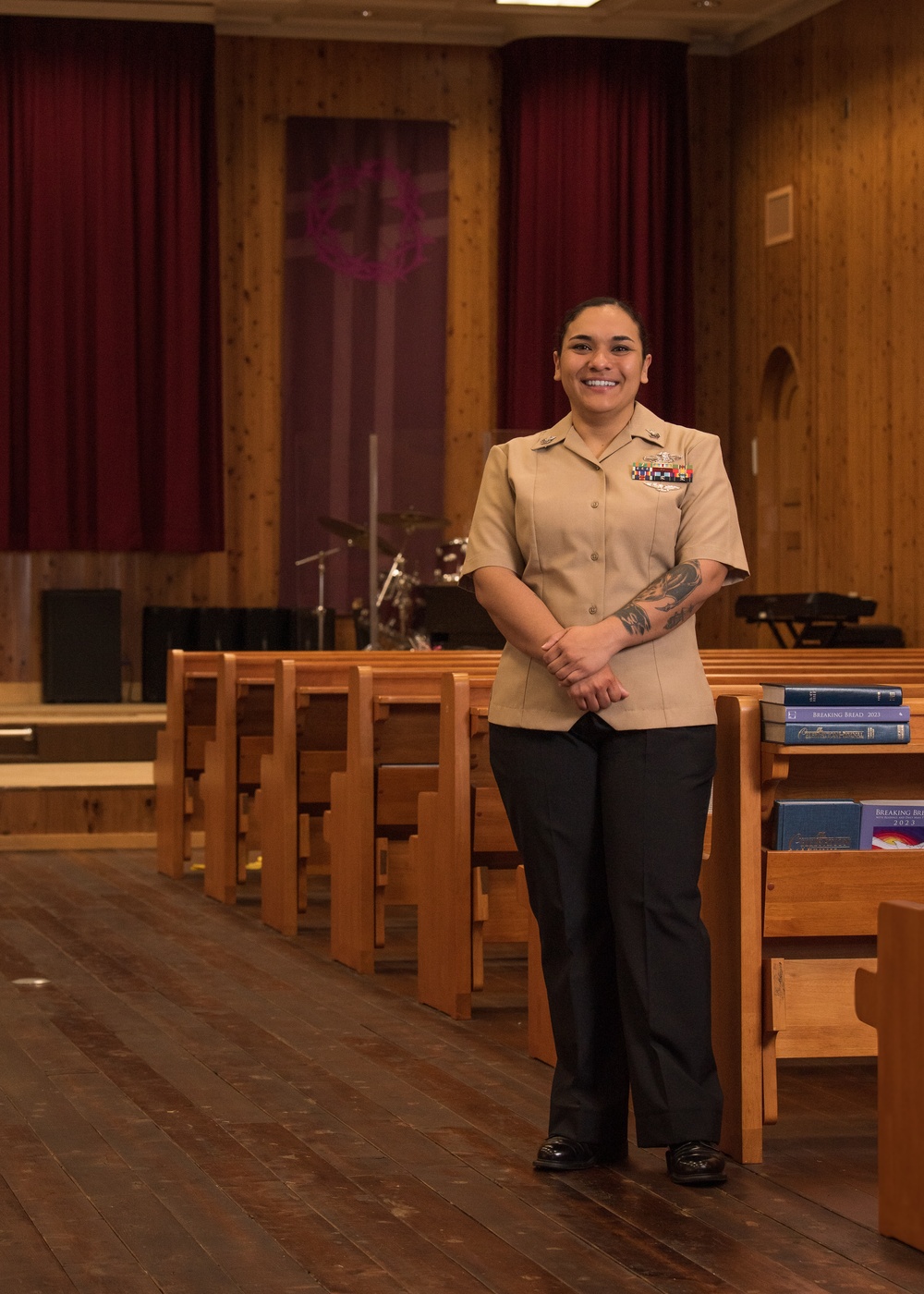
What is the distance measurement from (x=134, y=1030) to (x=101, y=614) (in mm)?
6338

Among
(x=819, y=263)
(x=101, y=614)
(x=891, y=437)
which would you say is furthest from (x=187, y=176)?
(x=891, y=437)

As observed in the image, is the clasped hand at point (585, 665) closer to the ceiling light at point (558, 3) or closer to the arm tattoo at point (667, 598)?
the arm tattoo at point (667, 598)

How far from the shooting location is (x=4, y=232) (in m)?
9.99

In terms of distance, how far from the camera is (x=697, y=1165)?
281 cm

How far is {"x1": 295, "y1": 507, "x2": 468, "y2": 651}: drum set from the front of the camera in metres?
8.51

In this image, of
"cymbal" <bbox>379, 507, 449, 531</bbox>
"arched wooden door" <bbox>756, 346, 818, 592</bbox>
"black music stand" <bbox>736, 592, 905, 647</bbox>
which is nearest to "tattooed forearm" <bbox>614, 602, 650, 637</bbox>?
"black music stand" <bbox>736, 592, 905, 647</bbox>

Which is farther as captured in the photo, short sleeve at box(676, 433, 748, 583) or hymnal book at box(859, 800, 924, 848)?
hymnal book at box(859, 800, 924, 848)

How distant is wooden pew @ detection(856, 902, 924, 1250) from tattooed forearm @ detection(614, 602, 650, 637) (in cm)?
54

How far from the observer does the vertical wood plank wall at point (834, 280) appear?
898cm

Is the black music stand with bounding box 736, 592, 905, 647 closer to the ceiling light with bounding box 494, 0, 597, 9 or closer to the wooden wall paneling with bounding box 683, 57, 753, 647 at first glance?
the wooden wall paneling with bounding box 683, 57, 753, 647

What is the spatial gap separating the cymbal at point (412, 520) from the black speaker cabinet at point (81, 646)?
1948 mm

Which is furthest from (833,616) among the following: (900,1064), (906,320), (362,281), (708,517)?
(900,1064)

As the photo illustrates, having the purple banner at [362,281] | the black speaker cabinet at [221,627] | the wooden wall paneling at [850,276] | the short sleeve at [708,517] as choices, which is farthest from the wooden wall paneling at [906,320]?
the short sleeve at [708,517]

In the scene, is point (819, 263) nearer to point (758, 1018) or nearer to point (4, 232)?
point (4, 232)
